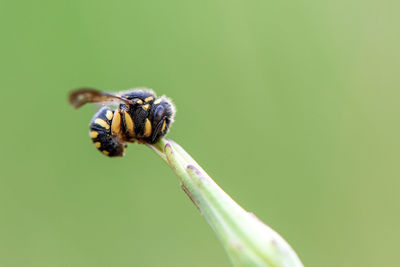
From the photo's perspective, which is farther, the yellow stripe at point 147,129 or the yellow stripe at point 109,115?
the yellow stripe at point 109,115

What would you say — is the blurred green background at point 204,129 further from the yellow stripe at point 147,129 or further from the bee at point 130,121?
the yellow stripe at point 147,129

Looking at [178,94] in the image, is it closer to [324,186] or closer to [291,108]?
[291,108]

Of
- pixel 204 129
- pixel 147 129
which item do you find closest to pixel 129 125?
pixel 147 129

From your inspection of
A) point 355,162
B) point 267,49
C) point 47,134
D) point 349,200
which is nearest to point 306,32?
point 267,49

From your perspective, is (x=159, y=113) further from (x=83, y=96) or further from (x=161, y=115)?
(x=83, y=96)

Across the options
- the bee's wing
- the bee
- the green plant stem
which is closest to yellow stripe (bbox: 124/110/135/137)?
the bee

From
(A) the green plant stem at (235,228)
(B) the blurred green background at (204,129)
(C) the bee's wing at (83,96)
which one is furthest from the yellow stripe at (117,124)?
(B) the blurred green background at (204,129)

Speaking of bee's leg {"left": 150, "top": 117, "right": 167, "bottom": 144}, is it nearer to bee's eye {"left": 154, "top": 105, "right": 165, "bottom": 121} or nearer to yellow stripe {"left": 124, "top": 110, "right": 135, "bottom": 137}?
bee's eye {"left": 154, "top": 105, "right": 165, "bottom": 121}
